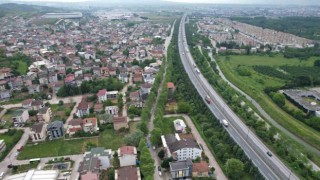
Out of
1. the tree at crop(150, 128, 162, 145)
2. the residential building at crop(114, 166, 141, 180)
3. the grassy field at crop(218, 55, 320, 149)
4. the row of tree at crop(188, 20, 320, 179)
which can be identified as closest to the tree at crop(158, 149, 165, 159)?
the tree at crop(150, 128, 162, 145)

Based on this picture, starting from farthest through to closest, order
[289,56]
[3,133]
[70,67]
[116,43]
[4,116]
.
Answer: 1. [116,43]
2. [289,56]
3. [70,67]
4. [4,116]
5. [3,133]

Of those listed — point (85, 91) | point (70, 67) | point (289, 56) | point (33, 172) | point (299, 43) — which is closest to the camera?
point (33, 172)

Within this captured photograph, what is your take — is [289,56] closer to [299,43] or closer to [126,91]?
[299,43]

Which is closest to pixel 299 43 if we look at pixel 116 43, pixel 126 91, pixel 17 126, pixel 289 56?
pixel 289 56

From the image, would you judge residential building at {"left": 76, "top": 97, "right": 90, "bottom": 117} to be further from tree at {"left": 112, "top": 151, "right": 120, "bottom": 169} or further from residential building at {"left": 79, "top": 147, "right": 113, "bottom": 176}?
tree at {"left": 112, "top": 151, "right": 120, "bottom": 169}

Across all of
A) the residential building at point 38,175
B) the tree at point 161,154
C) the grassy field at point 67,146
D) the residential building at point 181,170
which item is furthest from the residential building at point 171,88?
the residential building at point 38,175

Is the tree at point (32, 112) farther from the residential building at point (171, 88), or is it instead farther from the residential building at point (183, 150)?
the residential building at point (183, 150)
